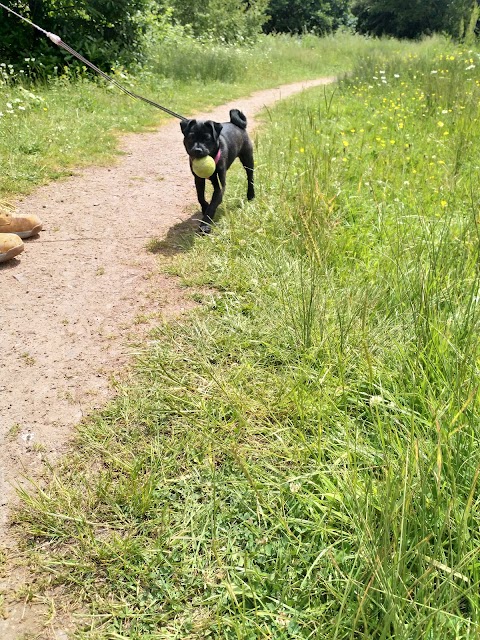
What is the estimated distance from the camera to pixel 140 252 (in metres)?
3.71

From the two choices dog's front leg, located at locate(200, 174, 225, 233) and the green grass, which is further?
the green grass

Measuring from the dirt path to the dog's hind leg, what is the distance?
57 centimetres

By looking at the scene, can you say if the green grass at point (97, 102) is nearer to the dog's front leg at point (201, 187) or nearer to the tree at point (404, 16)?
the dog's front leg at point (201, 187)

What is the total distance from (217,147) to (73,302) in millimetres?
Answer: 1466

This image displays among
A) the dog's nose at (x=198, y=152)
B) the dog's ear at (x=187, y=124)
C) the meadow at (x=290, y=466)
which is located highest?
the dog's ear at (x=187, y=124)

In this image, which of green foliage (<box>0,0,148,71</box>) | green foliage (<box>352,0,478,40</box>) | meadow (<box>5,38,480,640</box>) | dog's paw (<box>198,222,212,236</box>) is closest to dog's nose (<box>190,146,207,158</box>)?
dog's paw (<box>198,222,212,236</box>)

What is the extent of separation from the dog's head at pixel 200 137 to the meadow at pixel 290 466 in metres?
0.74

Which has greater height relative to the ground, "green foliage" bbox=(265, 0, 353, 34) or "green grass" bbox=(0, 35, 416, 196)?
"green foliage" bbox=(265, 0, 353, 34)

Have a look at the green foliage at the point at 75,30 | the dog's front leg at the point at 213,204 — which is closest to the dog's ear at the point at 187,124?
the dog's front leg at the point at 213,204

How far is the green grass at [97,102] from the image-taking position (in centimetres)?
527

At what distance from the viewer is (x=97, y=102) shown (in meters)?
7.57

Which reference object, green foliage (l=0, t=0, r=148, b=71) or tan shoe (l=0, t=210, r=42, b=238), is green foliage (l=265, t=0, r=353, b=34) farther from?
tan shoe (l=0, t=210, r=42, b=238)

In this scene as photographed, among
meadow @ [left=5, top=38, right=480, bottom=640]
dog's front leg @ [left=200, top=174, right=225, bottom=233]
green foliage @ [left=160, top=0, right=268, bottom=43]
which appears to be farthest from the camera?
green foliage @ [left=160, top=0, right=268, bottom=43]

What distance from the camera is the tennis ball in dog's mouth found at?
11.4 feet
